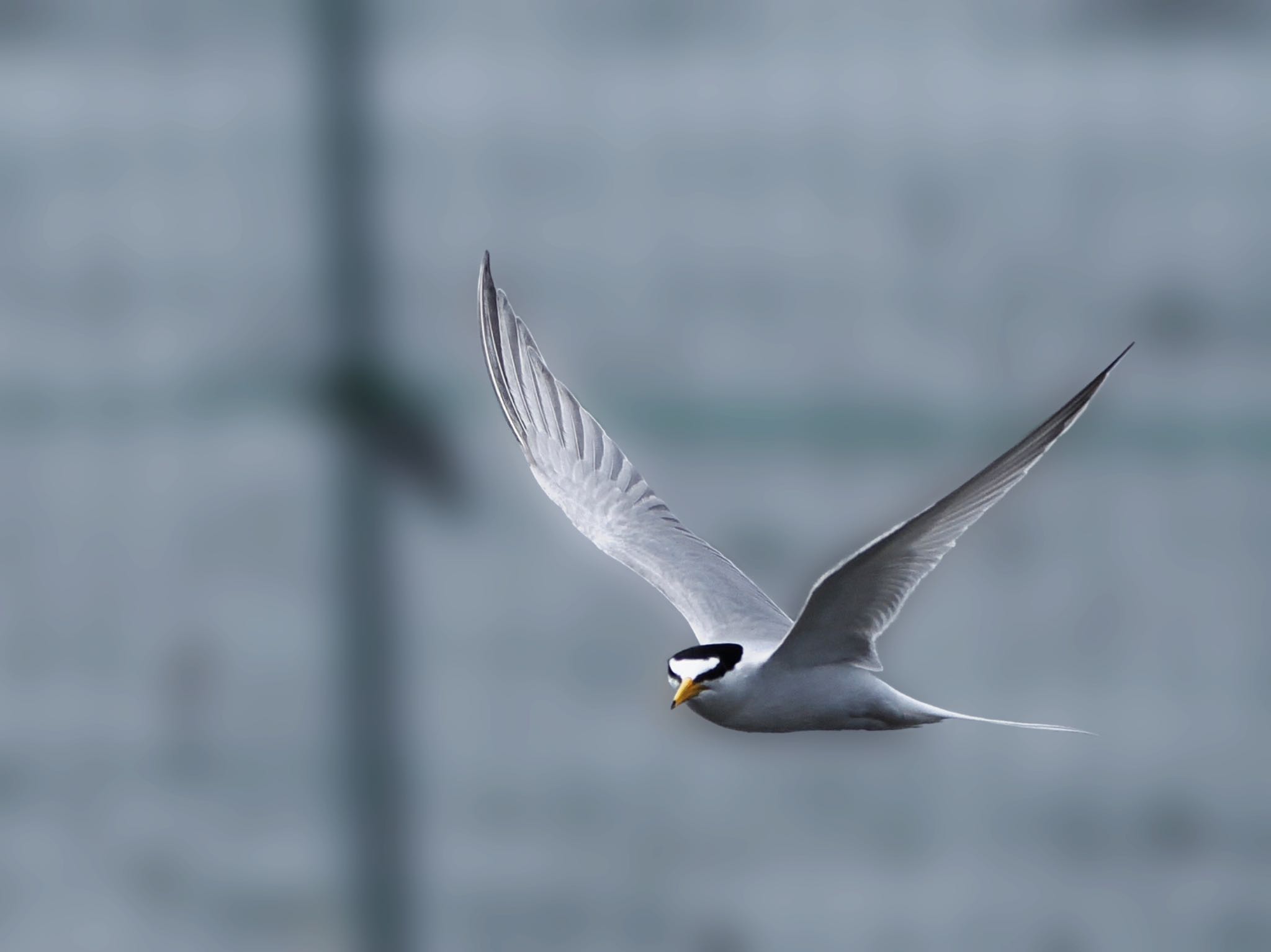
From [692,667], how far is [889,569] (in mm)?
300

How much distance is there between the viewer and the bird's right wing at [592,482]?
8.68 feet

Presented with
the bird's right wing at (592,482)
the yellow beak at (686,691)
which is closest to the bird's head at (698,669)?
the yellow beak at (686,691)

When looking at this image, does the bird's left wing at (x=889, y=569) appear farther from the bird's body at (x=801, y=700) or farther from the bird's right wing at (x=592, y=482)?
the bird's right wing at (x=592, y=482)

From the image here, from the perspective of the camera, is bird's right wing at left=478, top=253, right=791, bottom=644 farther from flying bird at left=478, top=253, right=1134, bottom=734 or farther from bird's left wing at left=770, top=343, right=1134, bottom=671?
bird's left wing at left=770, top=343, right=1134, bottom=671

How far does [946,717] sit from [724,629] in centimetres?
49

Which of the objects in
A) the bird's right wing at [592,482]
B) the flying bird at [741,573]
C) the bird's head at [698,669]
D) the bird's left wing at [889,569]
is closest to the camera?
the bird's left wing at [889,569]

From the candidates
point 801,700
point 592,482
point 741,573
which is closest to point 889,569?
point 801,700

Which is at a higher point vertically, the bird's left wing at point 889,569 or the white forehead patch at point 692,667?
the bird's left wing at point 889,569

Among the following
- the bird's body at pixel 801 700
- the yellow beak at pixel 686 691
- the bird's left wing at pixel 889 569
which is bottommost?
the bird's body at pixel 801 700

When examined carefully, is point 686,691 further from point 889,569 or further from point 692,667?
point 889,569

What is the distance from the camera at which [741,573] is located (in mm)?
2730

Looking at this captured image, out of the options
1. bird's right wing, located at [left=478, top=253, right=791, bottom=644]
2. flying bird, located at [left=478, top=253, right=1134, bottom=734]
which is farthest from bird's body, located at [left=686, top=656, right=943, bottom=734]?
bird's right wing, located at [left=478, top=253, right=791, bottom=644]

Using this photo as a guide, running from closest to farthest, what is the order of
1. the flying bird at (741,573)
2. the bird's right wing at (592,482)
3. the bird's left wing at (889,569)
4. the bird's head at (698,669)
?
the bird's left wing at (889,569) → the flying bird at (741,573) → the bird's head at (698,669) → the bird's right wing at (592,482)

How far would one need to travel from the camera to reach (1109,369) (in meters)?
1.82
